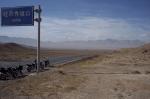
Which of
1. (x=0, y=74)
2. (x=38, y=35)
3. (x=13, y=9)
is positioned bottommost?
(x=0, y=74)

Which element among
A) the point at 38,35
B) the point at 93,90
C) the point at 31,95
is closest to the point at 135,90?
the point at 93,90

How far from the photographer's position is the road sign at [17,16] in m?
26.7

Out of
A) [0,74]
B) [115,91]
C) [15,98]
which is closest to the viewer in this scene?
[15,98]

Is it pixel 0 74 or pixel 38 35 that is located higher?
pixel 38 35

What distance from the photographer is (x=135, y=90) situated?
16.8 m

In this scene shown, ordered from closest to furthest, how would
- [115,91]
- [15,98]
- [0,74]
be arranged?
1. [15,98]
2. [115,91]
3. [0,74]

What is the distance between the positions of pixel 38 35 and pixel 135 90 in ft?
43.3

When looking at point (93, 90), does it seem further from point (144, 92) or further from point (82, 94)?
point (144, 92)

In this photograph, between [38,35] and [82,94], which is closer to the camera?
[82,94]

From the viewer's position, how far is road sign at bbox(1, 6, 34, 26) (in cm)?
2672

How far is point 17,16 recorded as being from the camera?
27.2 metres

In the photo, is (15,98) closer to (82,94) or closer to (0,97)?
(0,97)

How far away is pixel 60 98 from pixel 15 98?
2.13m

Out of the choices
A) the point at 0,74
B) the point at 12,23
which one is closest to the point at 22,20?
the point at 12,23
